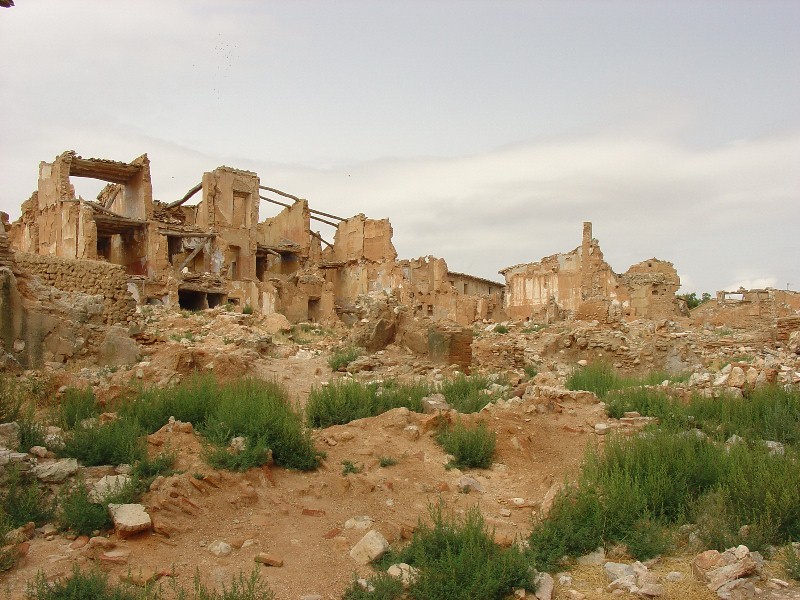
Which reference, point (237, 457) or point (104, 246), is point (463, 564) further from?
point (104, 246)

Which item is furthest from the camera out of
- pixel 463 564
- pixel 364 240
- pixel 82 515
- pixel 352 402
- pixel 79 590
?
pixel 364 240

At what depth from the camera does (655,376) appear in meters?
13.2

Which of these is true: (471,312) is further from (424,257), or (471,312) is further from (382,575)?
(382,575)

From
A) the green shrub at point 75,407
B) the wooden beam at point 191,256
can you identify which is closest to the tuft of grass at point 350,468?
the green shrub at point 75,407

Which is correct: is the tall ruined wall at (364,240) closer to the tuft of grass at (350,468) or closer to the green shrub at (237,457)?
the tuft of grass at (350,468)

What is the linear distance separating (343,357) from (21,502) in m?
9.72

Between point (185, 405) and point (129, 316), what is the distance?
6565 millimetres

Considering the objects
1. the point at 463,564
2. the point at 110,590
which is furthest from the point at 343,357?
the point at 110,590

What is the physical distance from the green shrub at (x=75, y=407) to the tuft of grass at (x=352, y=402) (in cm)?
263

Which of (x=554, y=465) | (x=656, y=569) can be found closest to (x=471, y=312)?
(x=554, y=465)

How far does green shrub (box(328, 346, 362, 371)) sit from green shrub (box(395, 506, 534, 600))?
9383 millimetres

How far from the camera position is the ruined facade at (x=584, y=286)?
31.9 m

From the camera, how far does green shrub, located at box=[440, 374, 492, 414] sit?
36.0 feet

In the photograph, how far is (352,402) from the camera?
9992 millimetres
